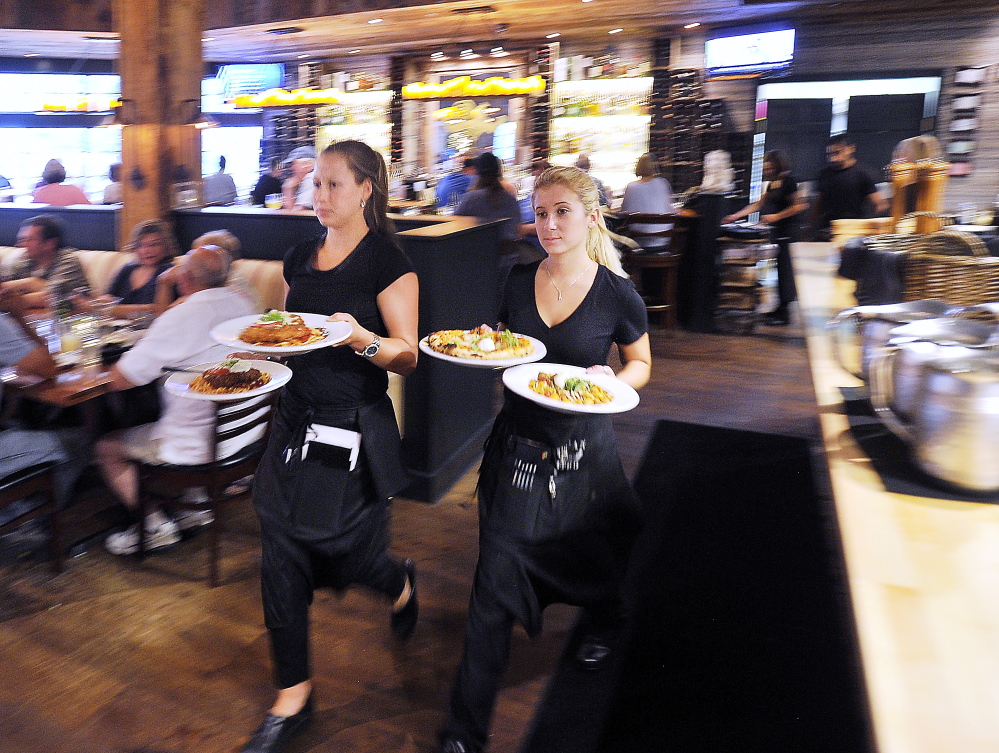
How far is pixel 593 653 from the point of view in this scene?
2568 millimetres

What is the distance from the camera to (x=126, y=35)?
5047mm

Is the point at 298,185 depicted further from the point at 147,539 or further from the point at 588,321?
the point at 588,321

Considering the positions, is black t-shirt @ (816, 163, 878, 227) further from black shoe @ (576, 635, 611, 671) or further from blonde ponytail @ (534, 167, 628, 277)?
black shoe @ (576, 635, 611, 671)

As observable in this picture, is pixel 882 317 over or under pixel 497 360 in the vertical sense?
over

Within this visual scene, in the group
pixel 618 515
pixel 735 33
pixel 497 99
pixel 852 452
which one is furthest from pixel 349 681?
pixel 497 99

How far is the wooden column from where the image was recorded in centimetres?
506

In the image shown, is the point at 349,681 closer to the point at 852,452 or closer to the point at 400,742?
the point at 400,742

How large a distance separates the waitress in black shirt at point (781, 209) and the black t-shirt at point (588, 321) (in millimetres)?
5674

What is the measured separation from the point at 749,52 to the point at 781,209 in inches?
98.3

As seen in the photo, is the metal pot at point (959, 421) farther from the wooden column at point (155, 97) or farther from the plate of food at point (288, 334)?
the wooden column at point (155, 97)

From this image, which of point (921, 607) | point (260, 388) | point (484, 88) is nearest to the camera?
point (921, 607)

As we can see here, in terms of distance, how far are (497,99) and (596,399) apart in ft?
31.9

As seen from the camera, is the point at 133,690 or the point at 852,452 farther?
the point at 133,690

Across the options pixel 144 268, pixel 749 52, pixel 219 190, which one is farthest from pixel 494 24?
pixel 144 268
